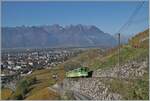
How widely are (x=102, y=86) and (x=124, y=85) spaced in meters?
2.60

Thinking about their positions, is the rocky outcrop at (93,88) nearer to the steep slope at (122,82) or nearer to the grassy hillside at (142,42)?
the steep slope at (122,82)

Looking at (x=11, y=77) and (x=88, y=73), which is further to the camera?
(x=11, y=77)

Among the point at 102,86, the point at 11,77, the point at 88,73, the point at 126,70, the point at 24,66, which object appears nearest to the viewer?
the point at 102,86

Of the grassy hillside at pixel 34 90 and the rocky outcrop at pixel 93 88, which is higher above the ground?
the rocky outcrop at pixel 93 88

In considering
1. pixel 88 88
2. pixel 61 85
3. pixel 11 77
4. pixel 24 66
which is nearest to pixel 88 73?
pixel 61 85

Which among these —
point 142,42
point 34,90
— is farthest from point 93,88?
point 34,90

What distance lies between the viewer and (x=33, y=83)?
38812mm

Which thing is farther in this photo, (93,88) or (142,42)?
(142,42)

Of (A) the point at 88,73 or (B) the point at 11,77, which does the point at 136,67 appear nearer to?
(A) the point at 88,73

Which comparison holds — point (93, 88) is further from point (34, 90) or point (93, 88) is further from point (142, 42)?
point (34, 90)

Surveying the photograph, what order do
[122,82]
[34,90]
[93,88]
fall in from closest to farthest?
1. [122,82]
2. [93,88]
3. [34,90]

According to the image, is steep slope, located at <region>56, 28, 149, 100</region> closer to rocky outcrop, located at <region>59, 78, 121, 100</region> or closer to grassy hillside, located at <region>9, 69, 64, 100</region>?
rocky outcrop, located at <region>59, 78, 121, 100</region>

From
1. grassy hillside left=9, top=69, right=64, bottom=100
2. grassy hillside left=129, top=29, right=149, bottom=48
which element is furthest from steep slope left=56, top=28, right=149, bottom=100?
grassy hillside left=9, top=69, right=64, bottom=100

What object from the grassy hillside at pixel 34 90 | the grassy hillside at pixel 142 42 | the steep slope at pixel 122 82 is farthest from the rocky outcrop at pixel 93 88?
the grassy hillside at pixel 142 42
